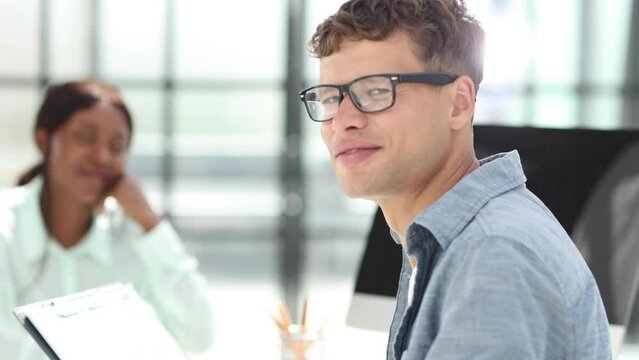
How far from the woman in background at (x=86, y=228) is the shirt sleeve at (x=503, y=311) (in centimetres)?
168

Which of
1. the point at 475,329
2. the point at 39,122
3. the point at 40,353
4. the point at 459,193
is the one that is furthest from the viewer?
the point at 39,122

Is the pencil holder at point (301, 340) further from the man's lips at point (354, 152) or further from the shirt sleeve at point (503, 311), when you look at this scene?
the shirt sleeve at point (503, 311)

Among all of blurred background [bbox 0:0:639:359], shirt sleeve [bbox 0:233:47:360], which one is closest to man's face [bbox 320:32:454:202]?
shirt sleeve [bbox 0:233:47:360]

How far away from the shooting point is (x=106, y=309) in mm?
1333

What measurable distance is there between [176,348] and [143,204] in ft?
4.05

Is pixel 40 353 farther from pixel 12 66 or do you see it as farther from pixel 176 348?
pixel 12 66

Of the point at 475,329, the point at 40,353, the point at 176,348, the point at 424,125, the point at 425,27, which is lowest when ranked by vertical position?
the point at 40,353

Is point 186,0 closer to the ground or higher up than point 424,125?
higher up

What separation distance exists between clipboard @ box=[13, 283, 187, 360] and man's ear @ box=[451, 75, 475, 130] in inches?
20.0

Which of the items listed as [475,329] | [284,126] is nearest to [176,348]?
[475,329]

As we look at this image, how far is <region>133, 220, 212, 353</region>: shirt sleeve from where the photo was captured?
2490mm

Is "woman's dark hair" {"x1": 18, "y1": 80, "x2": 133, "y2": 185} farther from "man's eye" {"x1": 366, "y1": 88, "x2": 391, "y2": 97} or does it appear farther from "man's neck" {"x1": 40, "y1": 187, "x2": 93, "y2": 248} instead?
"man's eye" {"x1": 366, "y1": 88, "x2": 391, "y2": 97}

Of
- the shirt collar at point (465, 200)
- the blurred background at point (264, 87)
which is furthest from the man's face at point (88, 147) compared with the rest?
the blurred background at point (264, 87)

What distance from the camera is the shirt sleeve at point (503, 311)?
81cm
